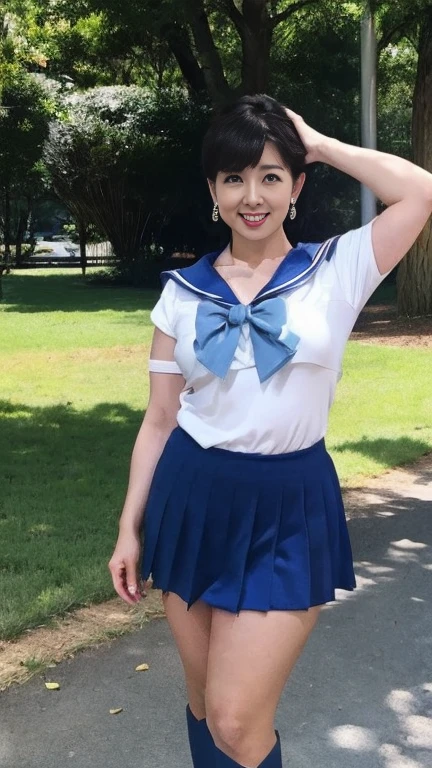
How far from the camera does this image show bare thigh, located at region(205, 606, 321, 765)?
7.27 ft

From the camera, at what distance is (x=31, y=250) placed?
43562 mm

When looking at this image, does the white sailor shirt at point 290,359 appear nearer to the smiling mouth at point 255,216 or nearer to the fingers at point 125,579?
the smiling mouth at point 255,216

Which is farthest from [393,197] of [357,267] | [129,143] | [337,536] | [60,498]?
[129,143]

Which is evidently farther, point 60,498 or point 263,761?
point 60,498

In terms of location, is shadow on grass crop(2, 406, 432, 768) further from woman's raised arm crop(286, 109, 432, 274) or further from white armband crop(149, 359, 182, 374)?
woman's raised arm crop(286, 109, 432, 274)

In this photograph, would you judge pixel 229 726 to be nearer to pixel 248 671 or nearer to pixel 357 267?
pixel 248 671

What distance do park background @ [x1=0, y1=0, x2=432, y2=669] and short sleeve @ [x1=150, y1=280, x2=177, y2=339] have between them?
963mm

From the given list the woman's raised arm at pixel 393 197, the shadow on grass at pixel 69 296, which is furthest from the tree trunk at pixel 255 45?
the woman's raised arm at pixel 393 197

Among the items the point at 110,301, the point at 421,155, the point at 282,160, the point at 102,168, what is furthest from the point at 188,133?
the point at 282,160

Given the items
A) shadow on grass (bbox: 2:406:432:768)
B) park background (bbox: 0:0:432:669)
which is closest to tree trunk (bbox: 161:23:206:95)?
park background (bbox: 0:0:432:669)

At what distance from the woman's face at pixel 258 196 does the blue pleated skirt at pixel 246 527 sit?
1.81 feet

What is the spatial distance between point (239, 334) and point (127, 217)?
25432 millimetres

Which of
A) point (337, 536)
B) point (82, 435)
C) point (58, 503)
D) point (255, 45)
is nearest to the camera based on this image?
point (337, 536)

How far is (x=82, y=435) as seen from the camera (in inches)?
344
